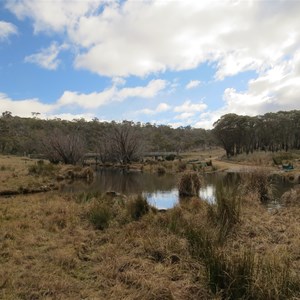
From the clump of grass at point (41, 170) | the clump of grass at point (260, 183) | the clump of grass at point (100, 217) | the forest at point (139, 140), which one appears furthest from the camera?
the forest at point (139, 140)

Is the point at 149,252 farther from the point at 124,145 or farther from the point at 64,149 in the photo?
the point at 124,145

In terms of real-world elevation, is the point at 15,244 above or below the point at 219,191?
below

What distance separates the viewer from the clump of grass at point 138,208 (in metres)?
9.88

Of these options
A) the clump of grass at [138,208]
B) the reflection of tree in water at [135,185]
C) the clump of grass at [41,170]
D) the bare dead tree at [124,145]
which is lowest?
the reflection of tree in water at [135,185]

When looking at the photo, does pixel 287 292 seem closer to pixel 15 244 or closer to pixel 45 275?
pixel 45 275

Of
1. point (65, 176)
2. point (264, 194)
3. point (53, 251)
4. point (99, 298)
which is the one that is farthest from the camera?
point (65, 176)

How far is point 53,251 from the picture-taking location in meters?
6.62

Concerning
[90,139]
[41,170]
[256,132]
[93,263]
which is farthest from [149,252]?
[90,139]

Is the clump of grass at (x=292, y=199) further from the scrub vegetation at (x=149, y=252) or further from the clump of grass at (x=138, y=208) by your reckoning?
the clump of grass at (x=138, y=208)

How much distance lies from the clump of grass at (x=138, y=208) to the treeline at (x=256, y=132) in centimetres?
5888

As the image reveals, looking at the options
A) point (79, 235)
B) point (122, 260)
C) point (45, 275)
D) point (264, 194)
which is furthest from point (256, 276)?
point (264, 194)

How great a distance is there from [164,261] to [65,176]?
85.1 ft

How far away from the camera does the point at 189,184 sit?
1788 cm

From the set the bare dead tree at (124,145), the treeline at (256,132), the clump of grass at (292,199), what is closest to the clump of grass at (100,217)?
the clump of grass at (292,199)
